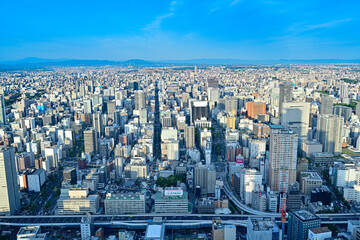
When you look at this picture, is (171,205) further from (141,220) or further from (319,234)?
(319,234)

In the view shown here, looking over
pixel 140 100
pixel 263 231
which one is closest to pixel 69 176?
pixel 263 231

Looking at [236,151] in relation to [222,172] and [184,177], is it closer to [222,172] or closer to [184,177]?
[222,172]

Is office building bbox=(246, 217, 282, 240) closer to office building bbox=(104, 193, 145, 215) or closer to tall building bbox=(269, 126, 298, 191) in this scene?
office building bbox=(104, 193, 145, 215)

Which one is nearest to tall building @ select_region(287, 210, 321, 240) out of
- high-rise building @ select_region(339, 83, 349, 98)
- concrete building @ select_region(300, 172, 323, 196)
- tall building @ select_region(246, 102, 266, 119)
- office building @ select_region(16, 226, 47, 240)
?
concrete building @ select_region(300, 172, 323, 196)

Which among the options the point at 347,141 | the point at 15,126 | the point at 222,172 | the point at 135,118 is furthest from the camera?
the point at 135,118

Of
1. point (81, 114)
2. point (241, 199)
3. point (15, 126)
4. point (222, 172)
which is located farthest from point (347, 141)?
point (15, 126)

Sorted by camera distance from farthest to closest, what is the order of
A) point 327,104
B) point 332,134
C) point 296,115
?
point 327,104
point 296,115
point 332,134
